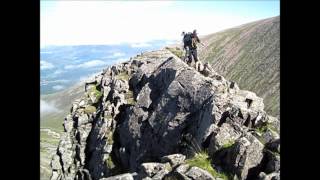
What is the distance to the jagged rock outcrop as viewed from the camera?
2700cm

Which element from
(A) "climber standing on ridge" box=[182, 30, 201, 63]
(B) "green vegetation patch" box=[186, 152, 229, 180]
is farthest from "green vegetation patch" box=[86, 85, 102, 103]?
(B) "green vegetation patch" box=[186, 152, 229, 180]

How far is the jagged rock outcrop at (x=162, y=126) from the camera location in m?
27.0

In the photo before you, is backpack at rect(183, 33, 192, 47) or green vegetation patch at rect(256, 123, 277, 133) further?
backpack at rect(183, 33, 192, 47)

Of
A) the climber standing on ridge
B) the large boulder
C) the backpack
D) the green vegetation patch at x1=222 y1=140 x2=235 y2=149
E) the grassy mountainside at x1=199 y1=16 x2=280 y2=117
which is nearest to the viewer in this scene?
the large boulder

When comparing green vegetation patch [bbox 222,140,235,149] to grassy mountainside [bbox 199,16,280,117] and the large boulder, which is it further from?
grassy mountainside [bbox 199,16,280,117]

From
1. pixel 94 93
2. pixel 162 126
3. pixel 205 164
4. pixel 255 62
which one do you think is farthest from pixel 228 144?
pixel 255 62

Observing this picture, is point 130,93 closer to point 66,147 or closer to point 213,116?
point 66,147

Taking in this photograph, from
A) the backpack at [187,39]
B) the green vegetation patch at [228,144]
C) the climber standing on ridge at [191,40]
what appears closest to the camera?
the green vegetation patch at [228,144]

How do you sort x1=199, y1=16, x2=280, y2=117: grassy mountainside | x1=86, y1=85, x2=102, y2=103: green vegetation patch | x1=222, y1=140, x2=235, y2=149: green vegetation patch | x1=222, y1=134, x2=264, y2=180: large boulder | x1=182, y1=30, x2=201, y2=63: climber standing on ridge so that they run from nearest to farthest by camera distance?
x1=222, y1=134, x2=264, y2=180: large boulder
x1=222, y1=140, x2=235, y2=149: green vegetation patch
x1=182, y1=30, x2=201, y2=63: climber standing on ridge
x1=86, y1=85, x2=102, y2=103: green vegetation patch
x1=199, y1=16, x2=280, y2=117: grassy mountainside

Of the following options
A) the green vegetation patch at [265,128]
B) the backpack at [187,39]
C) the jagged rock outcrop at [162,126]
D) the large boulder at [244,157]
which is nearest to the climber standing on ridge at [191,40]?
the backpack at [187,39]

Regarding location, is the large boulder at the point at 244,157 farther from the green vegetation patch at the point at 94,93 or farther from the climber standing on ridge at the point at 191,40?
the green vegetation patch at the point at 94,93

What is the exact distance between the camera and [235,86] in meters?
36.7

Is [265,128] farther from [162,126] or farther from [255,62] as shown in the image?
[255,62]
